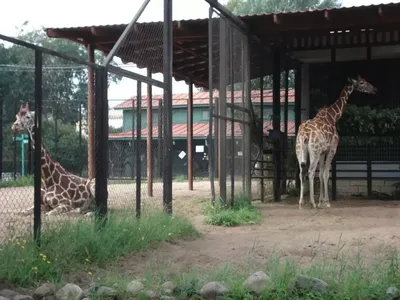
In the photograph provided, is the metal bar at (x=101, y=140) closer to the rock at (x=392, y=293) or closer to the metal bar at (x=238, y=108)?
the rock at (x=392, y=293)

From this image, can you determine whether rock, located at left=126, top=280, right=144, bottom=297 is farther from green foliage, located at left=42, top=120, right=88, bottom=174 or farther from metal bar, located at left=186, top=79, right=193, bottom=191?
metal bar, located at left=186, top=79, right=193, bottom=191

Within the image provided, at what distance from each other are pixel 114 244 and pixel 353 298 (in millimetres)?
2648

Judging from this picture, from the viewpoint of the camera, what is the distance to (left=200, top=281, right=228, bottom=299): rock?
4.53m

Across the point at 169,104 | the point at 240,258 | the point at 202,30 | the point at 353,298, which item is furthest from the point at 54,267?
the point at 202,30

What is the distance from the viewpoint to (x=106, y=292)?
454 cm

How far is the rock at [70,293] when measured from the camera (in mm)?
4488

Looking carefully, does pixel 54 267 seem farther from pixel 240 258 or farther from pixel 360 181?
pixel 360 181

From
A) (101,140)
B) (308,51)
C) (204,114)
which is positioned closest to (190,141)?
(308,51)

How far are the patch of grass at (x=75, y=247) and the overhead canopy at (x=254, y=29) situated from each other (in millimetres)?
3170

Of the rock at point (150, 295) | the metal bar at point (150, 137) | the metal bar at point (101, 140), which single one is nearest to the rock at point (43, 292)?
the rock at point (150, 295)

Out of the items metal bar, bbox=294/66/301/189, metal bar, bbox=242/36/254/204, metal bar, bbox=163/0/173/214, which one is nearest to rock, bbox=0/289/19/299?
metal bar, bbox=163/0/173/214

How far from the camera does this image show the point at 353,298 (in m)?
4.46

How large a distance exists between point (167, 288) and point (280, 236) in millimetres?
3409

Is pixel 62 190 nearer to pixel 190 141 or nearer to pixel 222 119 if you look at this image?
pixel 222 119
